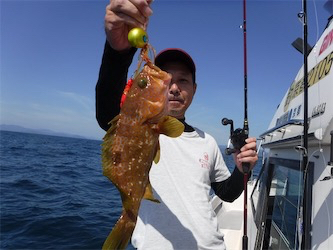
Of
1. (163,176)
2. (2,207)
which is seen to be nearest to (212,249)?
(163,176)

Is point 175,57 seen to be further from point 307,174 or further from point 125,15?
point 307,174

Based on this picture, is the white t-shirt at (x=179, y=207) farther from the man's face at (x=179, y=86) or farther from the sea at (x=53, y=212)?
the sea at (x=53, y=212)

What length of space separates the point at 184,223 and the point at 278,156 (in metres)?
3.19

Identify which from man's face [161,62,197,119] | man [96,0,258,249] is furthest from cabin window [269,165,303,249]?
man's face [161,62,197,119]

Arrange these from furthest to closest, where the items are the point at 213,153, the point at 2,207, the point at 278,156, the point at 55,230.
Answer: the point at 2,207, the point at 55,230, the point at 278,156, the point at 213,153

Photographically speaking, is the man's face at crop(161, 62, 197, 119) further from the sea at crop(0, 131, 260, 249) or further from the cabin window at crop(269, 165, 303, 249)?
the sea at crop(0, 131, 260, 249)

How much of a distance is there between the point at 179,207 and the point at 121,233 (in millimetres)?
702

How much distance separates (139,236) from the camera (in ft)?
6.73

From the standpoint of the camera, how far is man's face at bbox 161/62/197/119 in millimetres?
2383

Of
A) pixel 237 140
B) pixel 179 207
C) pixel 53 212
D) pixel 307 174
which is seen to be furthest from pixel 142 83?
pixel 53 212

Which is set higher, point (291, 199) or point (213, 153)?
point (213, 153)

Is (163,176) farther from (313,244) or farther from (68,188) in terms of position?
(68,188)

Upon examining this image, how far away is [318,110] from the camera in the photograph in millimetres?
2621

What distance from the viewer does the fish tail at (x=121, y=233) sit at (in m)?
1.38
